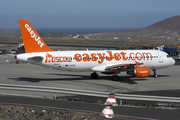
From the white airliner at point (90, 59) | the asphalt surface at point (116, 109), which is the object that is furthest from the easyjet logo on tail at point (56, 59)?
the asphalt surface at point (116, 109)

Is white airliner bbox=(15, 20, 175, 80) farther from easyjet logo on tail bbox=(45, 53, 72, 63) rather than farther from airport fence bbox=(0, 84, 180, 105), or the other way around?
airport fence bbox=(0, 84, 180, 105)

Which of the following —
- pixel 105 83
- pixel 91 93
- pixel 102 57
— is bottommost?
pixel 105 83

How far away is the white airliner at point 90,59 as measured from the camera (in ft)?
128

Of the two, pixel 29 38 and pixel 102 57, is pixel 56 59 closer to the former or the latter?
pixel 29 38

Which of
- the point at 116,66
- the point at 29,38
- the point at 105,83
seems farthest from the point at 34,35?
the point at 116,66

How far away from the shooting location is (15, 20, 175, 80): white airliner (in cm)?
3900

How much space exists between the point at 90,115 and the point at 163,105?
8083mm

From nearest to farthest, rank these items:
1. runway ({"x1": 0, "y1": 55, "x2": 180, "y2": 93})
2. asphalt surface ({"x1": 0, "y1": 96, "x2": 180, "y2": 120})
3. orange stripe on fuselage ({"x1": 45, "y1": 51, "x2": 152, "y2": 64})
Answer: asphalt surface ({"x1": 0, "y1": 96, "x2": 180, "y2": 120}) → runway ({"x1": 0, "y1": 55, "x2": 180, "y2": 93}) → orange stripe on fuselage ({"x1": 45, "y1": 51, "x2": 152, "y2": 64})

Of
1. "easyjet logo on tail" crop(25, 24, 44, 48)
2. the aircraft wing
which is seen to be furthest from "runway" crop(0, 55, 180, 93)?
"easyjet logo on tail" crop(25, 24, 44, 48)

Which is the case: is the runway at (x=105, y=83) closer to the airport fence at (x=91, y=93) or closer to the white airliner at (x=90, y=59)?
the white airliner at (x=90, y=59)

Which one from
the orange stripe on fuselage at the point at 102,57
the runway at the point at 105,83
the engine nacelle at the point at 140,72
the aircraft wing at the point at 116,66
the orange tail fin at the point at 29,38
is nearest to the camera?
the runway at the point at 105,83

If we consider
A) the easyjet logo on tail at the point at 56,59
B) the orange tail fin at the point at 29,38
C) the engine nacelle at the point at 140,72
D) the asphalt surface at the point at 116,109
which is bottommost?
the asphalt surface at the point at 116,109

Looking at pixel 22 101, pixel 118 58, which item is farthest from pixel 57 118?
pixel 118 58

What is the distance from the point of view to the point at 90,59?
136 feet
